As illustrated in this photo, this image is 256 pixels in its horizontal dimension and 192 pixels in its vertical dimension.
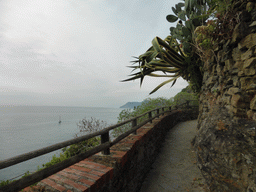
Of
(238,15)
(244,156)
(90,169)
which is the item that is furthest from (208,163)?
(238,15)

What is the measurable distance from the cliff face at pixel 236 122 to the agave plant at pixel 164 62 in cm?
217

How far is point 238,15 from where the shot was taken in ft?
8.92

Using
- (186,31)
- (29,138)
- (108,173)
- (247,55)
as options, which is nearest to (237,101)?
(247,55)

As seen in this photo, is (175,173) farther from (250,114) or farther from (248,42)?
(248,42)

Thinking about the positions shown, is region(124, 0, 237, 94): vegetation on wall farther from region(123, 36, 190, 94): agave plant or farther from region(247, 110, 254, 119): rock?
region(247, 110, 254, 119): rock

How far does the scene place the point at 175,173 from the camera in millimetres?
3525

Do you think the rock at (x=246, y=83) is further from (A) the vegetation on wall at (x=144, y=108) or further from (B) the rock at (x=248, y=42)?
(A) the vegetation on wall at (x=144, y=108)

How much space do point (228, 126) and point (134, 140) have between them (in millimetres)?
1975

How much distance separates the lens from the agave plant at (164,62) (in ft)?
17.1

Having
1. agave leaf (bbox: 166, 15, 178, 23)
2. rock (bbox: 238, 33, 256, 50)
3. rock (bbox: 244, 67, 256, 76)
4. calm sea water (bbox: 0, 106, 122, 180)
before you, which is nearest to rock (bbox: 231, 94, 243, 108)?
rock (bbox: 244, 67, 256, 76)

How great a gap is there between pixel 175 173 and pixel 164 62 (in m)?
4.39

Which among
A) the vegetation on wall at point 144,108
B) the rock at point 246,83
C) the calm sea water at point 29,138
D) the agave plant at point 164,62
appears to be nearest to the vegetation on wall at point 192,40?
the agave plant at point 164,62

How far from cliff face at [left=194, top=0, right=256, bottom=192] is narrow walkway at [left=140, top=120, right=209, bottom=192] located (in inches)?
20.9

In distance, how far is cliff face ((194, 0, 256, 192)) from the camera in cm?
217
